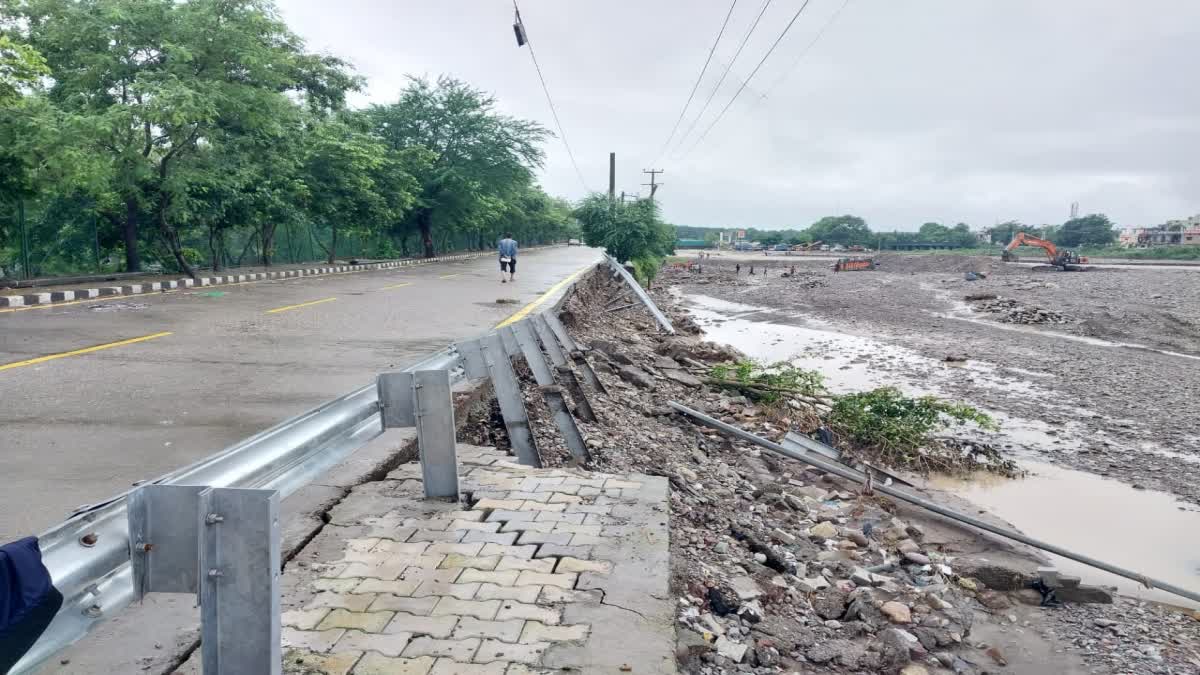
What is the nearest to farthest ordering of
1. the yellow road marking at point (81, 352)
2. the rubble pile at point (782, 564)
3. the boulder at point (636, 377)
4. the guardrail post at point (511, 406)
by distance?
the rubble pile at point (782, 564) → the guardrail post at point (511, 406) → the yellow road marking at point (81, 352) → the boulder at point (636, 377)

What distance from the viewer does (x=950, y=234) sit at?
343ft

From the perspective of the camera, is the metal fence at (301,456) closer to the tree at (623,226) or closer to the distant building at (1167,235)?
the tree at (623,226)

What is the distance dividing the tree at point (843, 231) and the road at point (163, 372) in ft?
331

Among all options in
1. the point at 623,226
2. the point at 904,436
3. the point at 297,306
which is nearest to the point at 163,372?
the point at 297,306

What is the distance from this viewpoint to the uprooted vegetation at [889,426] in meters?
8.45

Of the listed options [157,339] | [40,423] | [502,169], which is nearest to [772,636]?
[40,423]

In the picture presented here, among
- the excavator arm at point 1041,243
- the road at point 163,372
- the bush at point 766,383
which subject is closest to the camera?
the road at point 163,372

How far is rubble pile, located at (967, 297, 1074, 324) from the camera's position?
24.1 m

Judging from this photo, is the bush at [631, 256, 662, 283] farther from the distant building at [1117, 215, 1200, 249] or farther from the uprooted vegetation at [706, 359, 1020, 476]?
the distant building at [1117, 215, 1200, 249]

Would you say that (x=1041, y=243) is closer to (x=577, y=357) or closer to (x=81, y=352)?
(x=577, y=357)

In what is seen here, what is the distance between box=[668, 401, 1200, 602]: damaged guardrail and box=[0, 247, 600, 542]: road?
3.31 m

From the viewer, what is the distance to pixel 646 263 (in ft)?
106

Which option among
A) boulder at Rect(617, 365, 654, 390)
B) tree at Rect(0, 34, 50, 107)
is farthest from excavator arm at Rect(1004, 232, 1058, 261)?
tree at Rect(0, 34, 50, 107)

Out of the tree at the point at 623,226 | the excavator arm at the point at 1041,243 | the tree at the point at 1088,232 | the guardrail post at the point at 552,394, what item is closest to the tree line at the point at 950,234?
the tree at the point at 1088,232
